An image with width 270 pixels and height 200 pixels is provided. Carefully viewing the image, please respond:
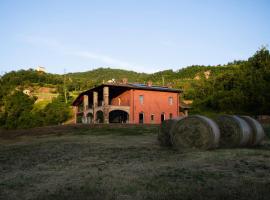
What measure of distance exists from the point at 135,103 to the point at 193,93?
34.7 m

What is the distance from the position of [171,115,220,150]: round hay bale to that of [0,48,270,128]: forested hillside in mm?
23818

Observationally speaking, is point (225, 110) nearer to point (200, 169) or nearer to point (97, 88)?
point (97, 88)

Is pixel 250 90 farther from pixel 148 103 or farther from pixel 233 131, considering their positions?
pixel 233 131

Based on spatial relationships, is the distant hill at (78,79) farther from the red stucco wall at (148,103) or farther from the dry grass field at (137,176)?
the dry grass field at (137,176)

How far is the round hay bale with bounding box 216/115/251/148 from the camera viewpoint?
12.7m

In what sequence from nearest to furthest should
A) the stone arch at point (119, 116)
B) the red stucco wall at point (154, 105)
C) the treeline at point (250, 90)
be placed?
1. the treeline at point (250, 90)
2. the red stucco wall at point (154, 105)
3. the stone arch at point (119, 116)

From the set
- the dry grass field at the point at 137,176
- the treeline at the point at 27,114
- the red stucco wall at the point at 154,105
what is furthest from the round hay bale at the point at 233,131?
the treeline at the point at 27,114

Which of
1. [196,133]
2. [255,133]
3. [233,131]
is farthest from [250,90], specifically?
[196,133]

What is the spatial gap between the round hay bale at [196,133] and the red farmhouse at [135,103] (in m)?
28.6

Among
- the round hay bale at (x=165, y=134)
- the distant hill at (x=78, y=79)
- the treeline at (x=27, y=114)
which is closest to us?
the round hay bale at (x=165, y=134)

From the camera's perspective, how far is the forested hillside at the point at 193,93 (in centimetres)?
3597

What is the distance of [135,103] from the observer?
45.2m

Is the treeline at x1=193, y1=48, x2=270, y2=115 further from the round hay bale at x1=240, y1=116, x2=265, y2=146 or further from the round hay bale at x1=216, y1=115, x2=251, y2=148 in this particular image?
the round hay bale at x1=216, y1=115, x2=251, y2=148

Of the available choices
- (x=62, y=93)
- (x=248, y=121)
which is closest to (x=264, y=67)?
(x=248, y=121)
